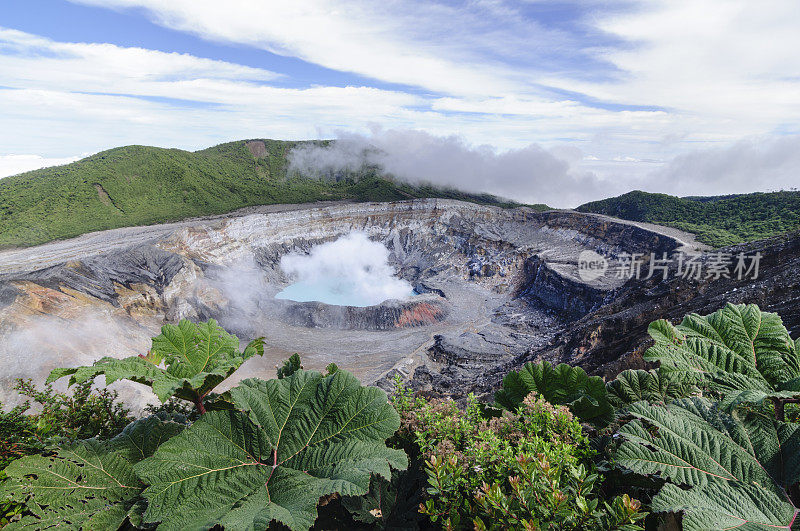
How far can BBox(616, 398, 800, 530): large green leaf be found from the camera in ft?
6.78

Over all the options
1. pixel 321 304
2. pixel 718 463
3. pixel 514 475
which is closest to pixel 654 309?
pixel 718 463

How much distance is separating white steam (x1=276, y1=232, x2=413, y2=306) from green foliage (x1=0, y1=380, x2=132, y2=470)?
1968 inches

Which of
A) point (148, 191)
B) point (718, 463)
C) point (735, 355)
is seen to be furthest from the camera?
point (148, 191)

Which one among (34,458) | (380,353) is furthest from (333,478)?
(380,353)

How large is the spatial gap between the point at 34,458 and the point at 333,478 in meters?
2.36

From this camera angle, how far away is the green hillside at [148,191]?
52.8 m

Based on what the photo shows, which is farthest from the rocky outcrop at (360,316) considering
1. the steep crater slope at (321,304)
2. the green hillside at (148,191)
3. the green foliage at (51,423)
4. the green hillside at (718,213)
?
the green foliage at (51,423)

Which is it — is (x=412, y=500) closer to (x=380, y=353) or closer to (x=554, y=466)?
(x=554, y=466)

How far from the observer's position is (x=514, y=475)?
274 cm

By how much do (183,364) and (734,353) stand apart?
4.95 meters

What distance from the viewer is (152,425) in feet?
11.1

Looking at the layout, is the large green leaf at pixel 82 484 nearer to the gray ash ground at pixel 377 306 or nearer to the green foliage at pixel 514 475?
the green foliage at pixel 514 475

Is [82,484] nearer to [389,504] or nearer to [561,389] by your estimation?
[389,504]

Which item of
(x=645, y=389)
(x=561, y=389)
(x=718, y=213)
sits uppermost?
(x=718, y=213)
